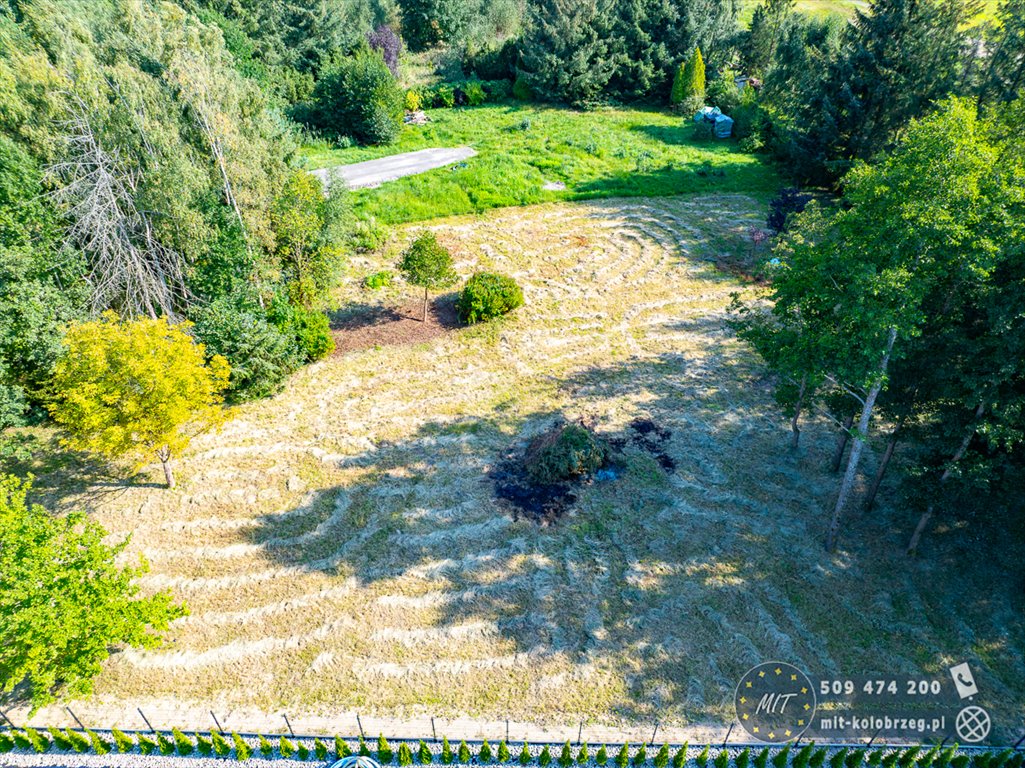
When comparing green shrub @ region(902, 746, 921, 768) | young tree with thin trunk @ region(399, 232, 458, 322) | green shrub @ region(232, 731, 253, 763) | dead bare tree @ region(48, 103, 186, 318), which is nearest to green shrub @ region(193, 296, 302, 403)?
dead bare tree @ region(48, 103, 186, 318)

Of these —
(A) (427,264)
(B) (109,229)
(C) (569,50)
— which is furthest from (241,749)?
(C) (569,50)

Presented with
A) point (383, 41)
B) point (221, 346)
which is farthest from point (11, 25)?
point (383, 41)

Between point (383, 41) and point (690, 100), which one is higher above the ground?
point (383, 41)

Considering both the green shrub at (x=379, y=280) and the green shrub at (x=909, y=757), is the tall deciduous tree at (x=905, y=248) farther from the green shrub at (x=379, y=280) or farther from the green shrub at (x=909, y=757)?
the green shrub at (x=379, y=280)

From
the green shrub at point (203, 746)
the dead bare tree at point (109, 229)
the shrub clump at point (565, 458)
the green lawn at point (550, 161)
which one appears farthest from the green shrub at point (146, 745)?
the green lawn at point (550, 161)

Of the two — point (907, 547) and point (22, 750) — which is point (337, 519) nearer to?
point (22, 750)

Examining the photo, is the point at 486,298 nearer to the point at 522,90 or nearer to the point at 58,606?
the point at 58,606

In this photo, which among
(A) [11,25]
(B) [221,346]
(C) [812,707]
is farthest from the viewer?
(A) [11,25]
